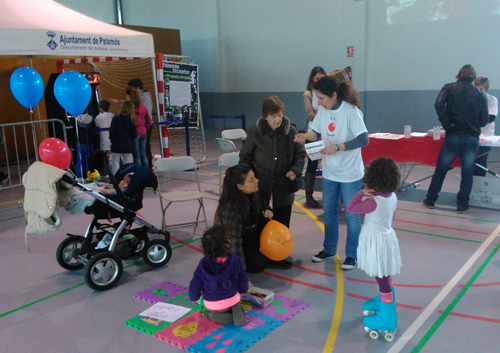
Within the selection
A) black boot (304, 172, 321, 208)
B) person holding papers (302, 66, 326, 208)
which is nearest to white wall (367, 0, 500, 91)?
person holding papers (302, 66, 326, 208)

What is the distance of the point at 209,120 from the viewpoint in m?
15.5

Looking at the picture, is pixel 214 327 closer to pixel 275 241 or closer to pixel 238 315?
pixel 238 315

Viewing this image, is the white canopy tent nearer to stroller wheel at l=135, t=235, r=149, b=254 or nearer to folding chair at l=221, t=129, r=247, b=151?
folding chair at l=221, t=129, r=247, b=151

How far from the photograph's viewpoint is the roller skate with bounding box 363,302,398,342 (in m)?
2.71

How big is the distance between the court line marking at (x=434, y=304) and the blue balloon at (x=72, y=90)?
4.88 metres

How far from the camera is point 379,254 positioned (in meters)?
2.66

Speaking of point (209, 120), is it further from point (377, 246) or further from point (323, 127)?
point (377, 246)

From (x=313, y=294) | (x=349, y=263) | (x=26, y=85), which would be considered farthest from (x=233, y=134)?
(x=313, y=294)

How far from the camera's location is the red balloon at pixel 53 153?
11.0ft

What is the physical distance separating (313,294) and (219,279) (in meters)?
0.88

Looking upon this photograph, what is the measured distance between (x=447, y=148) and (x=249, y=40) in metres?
8.79

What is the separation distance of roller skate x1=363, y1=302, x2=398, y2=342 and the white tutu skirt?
9.0 inches

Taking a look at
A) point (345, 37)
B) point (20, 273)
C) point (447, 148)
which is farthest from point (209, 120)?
point (20, 273)

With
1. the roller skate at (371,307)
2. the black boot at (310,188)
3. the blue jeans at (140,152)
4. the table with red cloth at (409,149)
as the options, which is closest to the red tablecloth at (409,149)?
the table with red cloth at (409,149)
